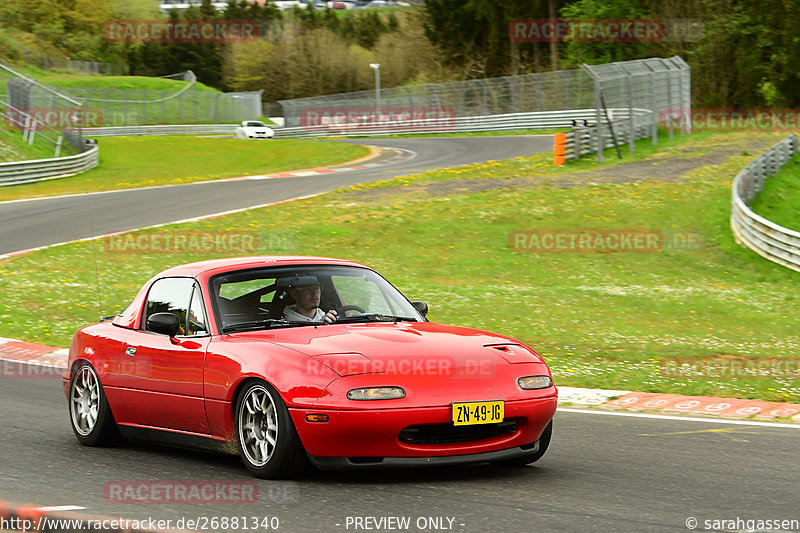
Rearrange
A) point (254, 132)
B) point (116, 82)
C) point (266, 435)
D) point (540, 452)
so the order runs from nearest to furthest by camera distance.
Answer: point (266, 435) → point (540, 452) → point (254, 132) → point (116, 82)

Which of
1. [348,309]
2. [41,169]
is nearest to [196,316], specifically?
[348,309]

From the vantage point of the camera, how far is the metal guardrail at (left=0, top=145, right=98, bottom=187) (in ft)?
113

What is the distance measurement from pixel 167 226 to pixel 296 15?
10575cm

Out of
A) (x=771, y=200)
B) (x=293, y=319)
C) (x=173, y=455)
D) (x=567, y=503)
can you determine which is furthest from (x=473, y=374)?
(x=771, y=200)

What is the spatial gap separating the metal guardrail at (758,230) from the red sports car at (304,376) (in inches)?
663

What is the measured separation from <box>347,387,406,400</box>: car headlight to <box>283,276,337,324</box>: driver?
122 cm

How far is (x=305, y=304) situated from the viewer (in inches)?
279

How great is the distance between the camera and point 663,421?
859 cm

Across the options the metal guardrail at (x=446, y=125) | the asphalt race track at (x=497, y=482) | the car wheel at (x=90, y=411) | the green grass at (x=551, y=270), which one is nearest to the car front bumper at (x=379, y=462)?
the asphalt race track at (x=497, y=482)

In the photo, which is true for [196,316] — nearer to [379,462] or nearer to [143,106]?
[379,462]

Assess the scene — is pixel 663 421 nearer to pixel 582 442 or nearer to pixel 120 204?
pixel 582 442

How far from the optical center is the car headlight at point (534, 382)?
20.6ft

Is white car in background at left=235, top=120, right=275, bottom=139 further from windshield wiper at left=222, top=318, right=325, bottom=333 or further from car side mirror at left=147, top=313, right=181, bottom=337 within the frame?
windshield wiper at left=222, top=318, right=325, bottom=333

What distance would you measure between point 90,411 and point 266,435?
7.32ft
